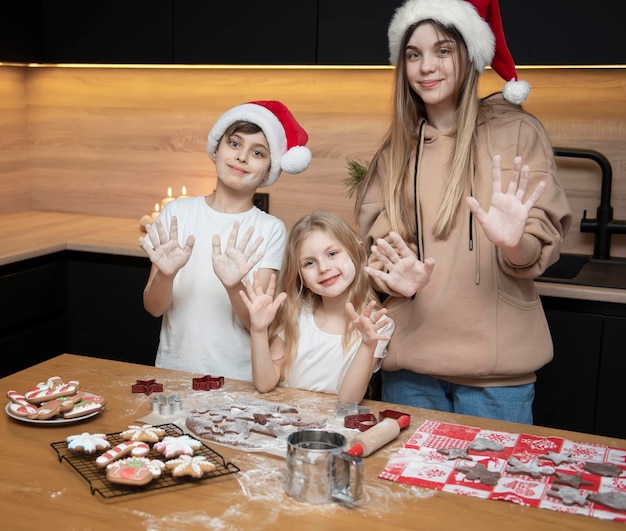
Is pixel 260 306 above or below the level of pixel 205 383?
above

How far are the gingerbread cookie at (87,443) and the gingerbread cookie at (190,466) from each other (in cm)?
11

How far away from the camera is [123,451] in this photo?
47.4 inches

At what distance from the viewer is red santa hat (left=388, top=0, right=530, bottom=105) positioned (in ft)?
5.69

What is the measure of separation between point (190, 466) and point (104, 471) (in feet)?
0.43

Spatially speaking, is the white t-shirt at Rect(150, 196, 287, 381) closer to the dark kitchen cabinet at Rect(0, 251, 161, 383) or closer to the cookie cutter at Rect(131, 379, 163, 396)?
the cookie cutter at Rect(131, 379, 163, 396)

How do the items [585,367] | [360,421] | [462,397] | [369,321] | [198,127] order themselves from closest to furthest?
[360,421]
[369,321]
[462,397]
[585,367]
[198,127]

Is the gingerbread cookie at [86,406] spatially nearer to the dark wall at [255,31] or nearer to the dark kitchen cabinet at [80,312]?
the dark kitchen cabinet at [80,312]

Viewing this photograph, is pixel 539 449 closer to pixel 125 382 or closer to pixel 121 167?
pixel 125 382

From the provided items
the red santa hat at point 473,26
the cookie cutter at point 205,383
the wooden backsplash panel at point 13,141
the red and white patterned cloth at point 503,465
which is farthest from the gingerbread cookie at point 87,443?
the wooden backsplash panel at point 13,141

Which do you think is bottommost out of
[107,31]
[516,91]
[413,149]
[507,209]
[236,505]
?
[236,505]

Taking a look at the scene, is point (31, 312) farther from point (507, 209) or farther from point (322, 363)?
point (507, 209)

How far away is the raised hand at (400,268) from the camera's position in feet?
5.39

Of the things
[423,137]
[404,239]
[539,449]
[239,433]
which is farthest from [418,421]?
[423,137]

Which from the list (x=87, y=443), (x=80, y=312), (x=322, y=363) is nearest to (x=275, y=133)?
(x=322, y=363)
